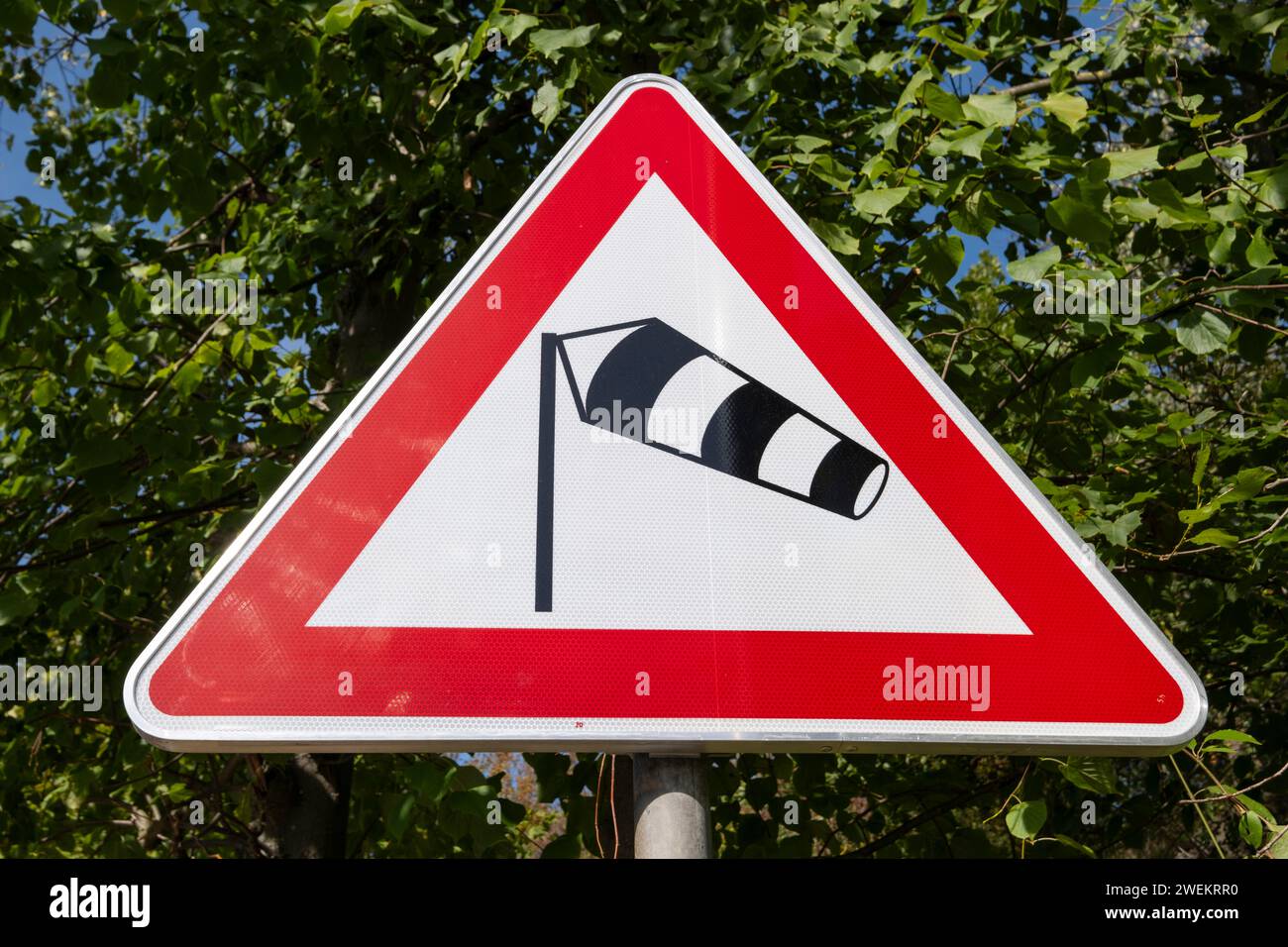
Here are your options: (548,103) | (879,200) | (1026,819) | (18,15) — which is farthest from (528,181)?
(1026,819)

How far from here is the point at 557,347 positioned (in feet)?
4.37

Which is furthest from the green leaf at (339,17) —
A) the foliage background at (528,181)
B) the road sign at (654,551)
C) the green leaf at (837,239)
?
the road sign at (654,551)

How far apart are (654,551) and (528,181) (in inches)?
122

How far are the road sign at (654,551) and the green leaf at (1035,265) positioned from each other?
113cm

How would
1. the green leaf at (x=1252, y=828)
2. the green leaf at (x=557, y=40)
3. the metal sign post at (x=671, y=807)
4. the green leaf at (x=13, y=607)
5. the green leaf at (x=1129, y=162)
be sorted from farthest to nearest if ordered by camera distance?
the green leaf at (x=13, y=607)
the green leaf at (x=557, y=40)
the green leaf at (x=1129, y=162)
the green leaf at (x=1252, y=828)
the metal sign post at (x=671, y=807)

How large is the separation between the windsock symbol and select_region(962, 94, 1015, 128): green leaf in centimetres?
133

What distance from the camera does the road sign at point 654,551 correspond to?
1.17m

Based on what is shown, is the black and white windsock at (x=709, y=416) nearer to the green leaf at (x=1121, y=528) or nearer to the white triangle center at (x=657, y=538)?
the white triangle center at (x=657, y=538)

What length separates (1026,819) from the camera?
6.37ft

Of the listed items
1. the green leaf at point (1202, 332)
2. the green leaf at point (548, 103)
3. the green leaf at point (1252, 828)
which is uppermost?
the green leaf at point (548, 103)

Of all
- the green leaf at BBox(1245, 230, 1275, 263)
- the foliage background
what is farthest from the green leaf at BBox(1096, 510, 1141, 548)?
the green leaf at BBox(1245, 230, 1275, 263)

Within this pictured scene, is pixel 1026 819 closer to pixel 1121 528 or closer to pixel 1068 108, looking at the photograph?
pixel 1121 528

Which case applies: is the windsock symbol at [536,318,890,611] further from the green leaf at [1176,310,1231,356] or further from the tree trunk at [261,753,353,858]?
the tree trunk at [261,753,353,858]
